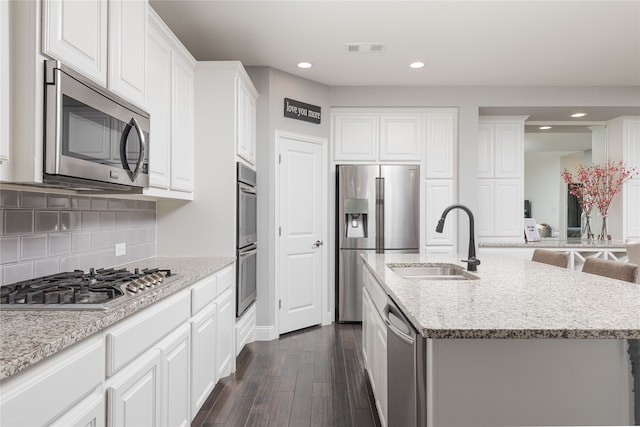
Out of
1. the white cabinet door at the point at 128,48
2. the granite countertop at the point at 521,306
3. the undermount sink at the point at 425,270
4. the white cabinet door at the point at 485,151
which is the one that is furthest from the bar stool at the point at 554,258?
the white cabinet door at the point at 128,48

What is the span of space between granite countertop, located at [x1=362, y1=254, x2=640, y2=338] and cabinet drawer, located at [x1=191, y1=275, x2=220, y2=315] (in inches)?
38.7

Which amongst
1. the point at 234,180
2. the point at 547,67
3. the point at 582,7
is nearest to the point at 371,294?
the point at 234,180

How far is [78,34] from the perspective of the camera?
1.47m

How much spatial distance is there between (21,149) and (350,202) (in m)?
3.31

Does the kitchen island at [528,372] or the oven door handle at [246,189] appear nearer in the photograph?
the kitchen island at [528,372]

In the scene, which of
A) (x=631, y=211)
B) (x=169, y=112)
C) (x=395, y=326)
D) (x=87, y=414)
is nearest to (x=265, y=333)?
(x=169, y=112)

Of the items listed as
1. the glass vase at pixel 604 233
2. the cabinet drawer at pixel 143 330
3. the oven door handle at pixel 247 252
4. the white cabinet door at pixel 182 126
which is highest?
the white cabinet door at pixel 182 126

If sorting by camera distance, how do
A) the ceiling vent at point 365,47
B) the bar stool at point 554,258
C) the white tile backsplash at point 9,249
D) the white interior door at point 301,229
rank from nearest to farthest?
the white tile backsplash at point 9,249 → the bar stool at point 554,258 → the ceiling vent at point 365,47 → the white interior door at point 301,229

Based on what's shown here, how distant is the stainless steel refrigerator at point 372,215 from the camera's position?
4301 millimetres

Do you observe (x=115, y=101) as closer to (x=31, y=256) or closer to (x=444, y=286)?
(x=31, y=256)

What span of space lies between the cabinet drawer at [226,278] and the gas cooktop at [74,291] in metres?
0.79

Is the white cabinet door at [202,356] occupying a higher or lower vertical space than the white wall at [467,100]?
lower

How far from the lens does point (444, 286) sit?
1.69 meters

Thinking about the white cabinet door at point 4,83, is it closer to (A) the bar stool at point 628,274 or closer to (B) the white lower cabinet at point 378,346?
(B) the white lower cabinet at point 378,346
